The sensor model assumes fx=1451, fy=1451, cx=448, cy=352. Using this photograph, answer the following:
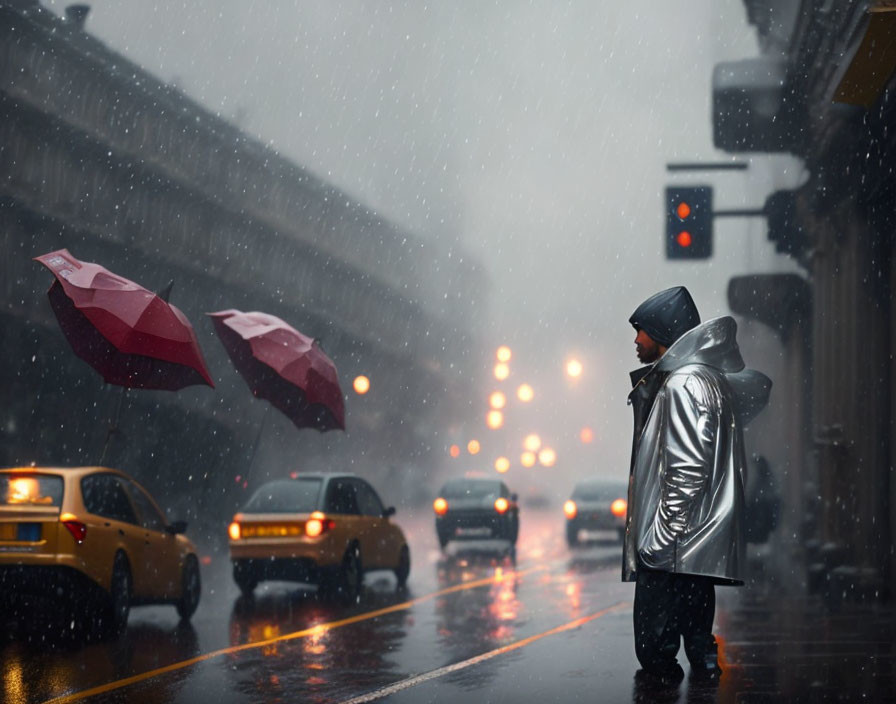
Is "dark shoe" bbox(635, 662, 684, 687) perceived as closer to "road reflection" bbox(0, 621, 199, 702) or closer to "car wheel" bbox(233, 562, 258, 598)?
"road reflection" bbox(0, 621, 199, 702)

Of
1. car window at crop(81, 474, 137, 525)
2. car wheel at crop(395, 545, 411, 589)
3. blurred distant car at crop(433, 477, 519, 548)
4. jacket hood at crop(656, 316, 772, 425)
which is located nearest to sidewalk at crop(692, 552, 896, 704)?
jacket hood at crop(656, 316, 772, 425)

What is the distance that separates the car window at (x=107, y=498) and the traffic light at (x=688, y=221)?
6547 millimetres

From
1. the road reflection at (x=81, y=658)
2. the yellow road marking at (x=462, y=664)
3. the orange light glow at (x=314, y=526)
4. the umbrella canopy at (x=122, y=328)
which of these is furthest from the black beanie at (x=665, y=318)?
the orange light glow at (x=314, y=526)

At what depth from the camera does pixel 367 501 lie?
18891 mm

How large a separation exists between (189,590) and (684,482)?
28.0 ft

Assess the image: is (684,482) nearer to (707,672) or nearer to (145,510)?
(707,672)

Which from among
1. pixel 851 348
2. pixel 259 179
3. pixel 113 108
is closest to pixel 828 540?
pixel 851 348

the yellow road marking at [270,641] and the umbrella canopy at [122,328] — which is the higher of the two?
the umbrella canopy at [122,328]

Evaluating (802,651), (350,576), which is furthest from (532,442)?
(802,651)

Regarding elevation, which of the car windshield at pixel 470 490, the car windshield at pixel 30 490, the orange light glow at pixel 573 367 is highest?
the orange light glow at pixel 573 367

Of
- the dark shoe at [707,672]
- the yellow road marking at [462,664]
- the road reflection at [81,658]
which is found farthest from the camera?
the road reflection at [81,658]

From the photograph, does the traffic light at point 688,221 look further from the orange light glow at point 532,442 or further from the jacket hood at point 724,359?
the orange light glow at point 532,442

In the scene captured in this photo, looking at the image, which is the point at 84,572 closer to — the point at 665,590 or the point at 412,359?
the point at 665,590

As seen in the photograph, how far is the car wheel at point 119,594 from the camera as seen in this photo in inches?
489
